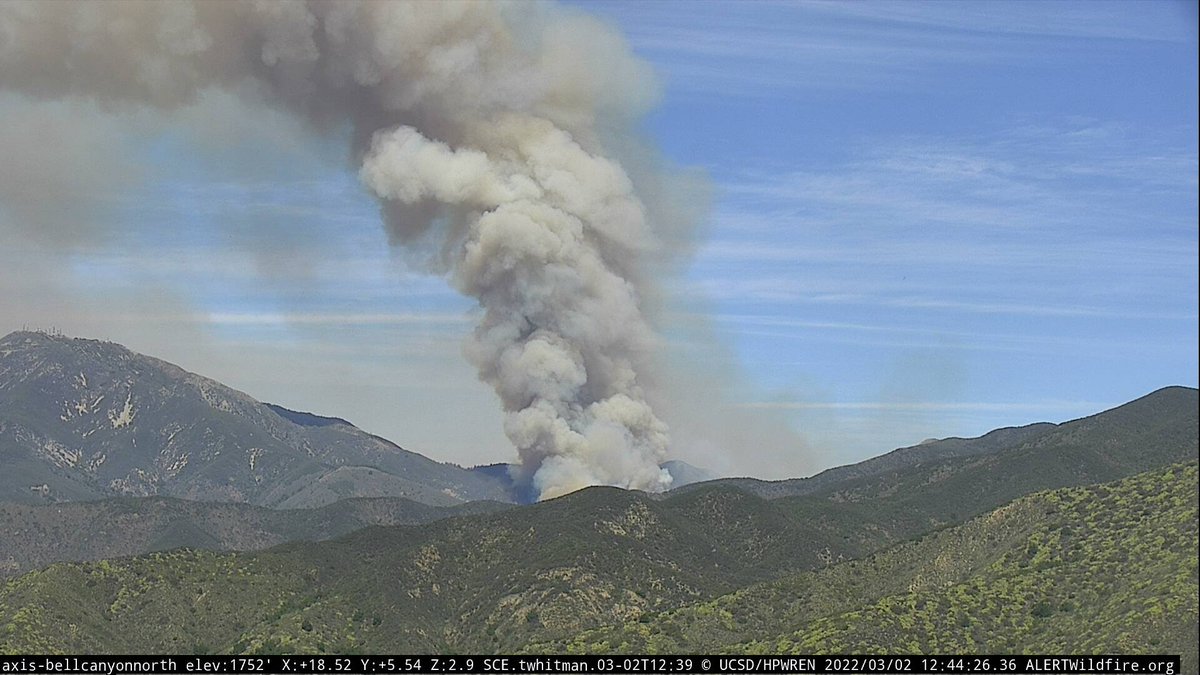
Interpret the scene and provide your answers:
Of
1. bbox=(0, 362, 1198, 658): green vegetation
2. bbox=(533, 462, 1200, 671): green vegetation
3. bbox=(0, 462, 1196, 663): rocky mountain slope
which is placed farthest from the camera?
bbox=(0, 362, 1198, 658): green vegetation

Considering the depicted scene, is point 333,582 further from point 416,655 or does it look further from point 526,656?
point 526,656

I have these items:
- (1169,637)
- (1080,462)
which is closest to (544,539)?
(1080,462)

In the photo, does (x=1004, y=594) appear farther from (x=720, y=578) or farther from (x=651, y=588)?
(x=720, y=578)

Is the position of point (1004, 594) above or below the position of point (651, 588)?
below

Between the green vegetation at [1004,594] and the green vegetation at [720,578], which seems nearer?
the green vegetation at [1004,594]

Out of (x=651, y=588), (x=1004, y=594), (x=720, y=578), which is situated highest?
(x=720, y=578)

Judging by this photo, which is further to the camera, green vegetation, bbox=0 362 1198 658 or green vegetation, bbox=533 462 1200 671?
green vegetation, bbox=0 362 1198 658

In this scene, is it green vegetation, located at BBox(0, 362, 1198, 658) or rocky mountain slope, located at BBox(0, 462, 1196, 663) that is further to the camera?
green vegetation, located at BBox(0, 362, 1198, 658)

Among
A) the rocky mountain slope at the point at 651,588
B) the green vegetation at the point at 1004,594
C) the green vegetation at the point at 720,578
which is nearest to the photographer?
the green vegetation at the point at 1004,594

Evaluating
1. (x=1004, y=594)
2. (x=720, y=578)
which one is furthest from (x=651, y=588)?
(x=1004, y=594)

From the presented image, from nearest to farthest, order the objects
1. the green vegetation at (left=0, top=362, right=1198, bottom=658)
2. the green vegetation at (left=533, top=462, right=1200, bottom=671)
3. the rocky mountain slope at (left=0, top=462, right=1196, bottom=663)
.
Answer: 1. the green vegetation at (left=533, top=462, right=1200, bottom=671)
2. the rocky mountain slope at (left=0, top=462, right=1196, bottom=663)
3. the green vegetation at (left=0, top=362, right=1198, bottom=658)

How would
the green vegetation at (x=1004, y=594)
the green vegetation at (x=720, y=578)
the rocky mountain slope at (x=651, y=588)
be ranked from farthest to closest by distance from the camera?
the green vegetation at (x=720, y=578) → the rocky mountain slope at (x=651, y=588) → the green vegetation at (x=1004, y=594)
